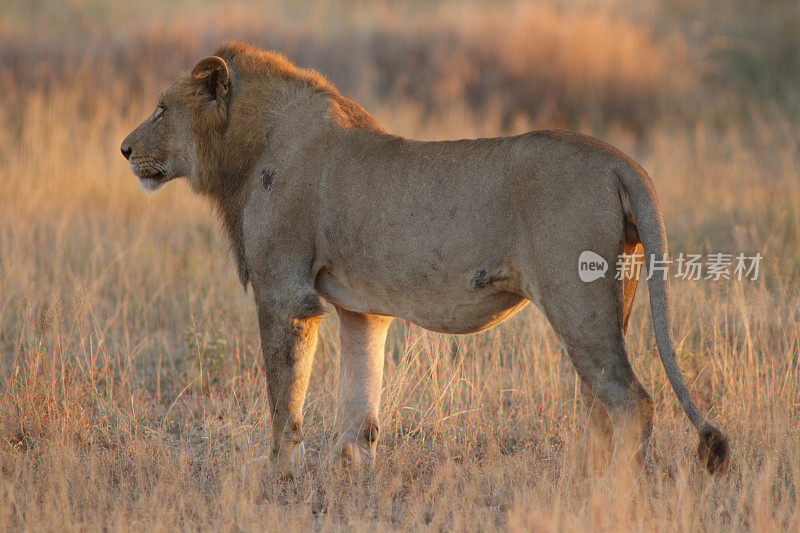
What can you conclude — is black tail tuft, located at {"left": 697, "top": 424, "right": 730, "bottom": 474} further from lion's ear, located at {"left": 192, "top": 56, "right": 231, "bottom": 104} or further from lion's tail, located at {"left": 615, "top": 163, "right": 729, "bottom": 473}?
lion's ear, located at {"left": 192, "top": 56, "right": 231, "bottom": 104}

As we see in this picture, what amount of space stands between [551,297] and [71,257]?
216 inches

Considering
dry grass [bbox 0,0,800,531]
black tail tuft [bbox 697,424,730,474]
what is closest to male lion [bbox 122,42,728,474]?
black tail tuft [bbox 697,424,730,474]

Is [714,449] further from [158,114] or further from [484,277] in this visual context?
[158,114]

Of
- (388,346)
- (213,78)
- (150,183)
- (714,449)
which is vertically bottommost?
(714,449)

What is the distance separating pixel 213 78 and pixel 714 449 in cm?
294

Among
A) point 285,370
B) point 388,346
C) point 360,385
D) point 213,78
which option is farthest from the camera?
point 388,346

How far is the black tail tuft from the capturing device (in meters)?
3.79

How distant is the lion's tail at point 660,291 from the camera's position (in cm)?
376

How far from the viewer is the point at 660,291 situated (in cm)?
388

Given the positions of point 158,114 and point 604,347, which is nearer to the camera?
point 604,347

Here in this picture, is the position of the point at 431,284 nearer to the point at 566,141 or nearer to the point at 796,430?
the point at 566,141

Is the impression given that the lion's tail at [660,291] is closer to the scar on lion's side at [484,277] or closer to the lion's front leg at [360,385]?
the scar on lion's side at [484,277]

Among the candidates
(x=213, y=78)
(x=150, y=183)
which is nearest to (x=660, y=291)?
(x=213, y=78)

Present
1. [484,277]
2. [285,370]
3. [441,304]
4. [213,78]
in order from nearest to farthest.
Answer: [484,277], [441,304], [285,370], [213,78]
